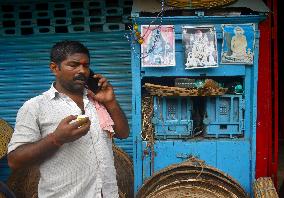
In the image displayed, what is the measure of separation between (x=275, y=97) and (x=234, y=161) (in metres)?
1.15

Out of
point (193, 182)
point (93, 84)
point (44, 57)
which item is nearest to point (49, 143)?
point (93, 84)

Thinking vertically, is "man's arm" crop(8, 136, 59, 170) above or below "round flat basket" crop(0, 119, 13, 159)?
above

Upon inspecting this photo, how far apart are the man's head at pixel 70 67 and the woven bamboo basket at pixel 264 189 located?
2.11 meters

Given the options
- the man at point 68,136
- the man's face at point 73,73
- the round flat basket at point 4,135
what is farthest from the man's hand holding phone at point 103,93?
the round flat basket at point 4,135

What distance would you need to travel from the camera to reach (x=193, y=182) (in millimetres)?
4047

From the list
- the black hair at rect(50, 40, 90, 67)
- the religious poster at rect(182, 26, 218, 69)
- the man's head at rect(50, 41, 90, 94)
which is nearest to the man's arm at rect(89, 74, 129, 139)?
the man's head at rect(50, 41, 90, 94)

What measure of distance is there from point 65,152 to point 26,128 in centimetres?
29

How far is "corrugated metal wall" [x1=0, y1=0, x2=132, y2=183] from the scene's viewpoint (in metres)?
5.18

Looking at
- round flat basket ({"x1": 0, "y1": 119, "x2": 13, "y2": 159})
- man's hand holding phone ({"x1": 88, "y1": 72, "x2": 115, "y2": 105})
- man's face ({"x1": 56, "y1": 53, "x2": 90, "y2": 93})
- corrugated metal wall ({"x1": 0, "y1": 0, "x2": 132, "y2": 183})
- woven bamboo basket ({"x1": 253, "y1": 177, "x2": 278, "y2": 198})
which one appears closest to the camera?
man's face ({"x1": 56, "y1": 53, "x2": 90, "y2": 93})

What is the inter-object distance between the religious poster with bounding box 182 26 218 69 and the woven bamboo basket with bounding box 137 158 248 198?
0.95 m

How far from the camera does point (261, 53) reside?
15.9ft

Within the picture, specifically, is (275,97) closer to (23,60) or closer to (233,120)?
(233,120)

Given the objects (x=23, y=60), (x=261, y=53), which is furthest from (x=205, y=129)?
(x=23, y=60)

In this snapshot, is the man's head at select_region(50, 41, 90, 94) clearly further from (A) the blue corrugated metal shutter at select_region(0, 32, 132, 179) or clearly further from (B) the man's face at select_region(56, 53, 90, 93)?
(A) the blue corrugated metal shutter at select_region(0, 32, 132, 179)
